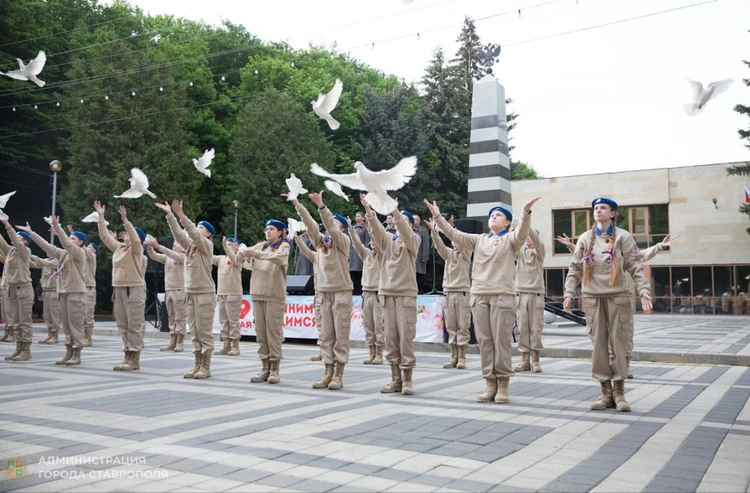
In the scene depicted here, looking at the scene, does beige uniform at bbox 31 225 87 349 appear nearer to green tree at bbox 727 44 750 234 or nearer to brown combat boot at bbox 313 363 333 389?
brown combat boot at bbox 313 363 333 389

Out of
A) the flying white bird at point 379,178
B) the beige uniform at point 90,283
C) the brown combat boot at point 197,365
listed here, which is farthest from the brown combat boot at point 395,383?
the beige uniform at point 90,283

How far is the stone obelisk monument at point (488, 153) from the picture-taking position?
17172mm

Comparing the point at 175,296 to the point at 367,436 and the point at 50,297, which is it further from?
the point at 367,436

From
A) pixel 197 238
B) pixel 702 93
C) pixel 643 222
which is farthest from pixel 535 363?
pixel 643 222

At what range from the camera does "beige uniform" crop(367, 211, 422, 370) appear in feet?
25.6

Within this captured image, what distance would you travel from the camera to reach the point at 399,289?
313 inches

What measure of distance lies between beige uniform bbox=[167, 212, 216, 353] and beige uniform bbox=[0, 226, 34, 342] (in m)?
Answer: 3.99

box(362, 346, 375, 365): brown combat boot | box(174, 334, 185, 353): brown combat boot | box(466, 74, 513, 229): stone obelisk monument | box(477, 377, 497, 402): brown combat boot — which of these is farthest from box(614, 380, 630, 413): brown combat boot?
box(466, 74, 513, 229): stone obelisk monument

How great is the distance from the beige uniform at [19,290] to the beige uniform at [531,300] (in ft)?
27.4

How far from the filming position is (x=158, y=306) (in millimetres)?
18375

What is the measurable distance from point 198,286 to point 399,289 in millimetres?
3150

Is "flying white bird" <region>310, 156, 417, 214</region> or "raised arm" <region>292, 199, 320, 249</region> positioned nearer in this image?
"flying white bird" <region>310, 156, 417, 214</region>

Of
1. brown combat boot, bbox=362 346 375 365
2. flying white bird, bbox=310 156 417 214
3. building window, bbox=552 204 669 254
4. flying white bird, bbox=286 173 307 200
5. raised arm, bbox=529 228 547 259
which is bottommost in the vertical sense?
brown combat boot, bbox=362 346 375 365

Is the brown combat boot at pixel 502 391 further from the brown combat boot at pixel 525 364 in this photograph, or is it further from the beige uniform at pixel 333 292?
the brown combat boot at pixel 525 364
